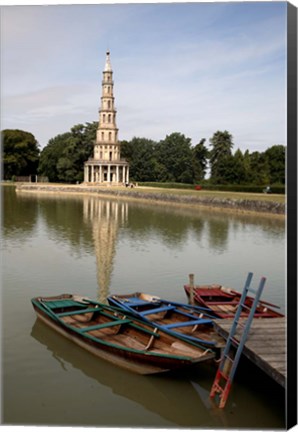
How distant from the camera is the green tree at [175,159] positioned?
2079 inches

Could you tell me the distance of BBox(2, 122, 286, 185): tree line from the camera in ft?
121

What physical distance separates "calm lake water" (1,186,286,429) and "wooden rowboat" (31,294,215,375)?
19cm

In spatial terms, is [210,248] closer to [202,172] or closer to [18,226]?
[18,226]

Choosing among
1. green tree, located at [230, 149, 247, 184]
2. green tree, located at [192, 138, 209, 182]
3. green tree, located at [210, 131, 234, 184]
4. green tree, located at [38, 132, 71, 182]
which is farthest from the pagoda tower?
green tree, located at [230, 149, 247, 184]

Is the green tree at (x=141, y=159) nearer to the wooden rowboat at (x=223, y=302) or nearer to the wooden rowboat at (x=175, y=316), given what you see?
the wooden rowboat at (x=223, y=302)

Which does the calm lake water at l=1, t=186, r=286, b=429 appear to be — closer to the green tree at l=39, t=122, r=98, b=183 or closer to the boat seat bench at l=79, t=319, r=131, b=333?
the boat seat bench at l=79, t=319, r=131, b=333

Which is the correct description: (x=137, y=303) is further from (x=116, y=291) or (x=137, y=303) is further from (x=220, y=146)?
(x=220, y=146)

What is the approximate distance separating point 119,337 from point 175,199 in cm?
3064

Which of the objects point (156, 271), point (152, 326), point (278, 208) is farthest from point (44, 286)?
point (278, 208)

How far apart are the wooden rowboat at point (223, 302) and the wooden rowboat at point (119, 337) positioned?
149 centimetres

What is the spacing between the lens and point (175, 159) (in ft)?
180

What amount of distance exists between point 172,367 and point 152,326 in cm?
92

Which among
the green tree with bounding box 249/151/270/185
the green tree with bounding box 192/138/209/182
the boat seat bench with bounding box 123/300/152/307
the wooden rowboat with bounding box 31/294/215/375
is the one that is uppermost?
the green tree with bounding box 192/138/209/182

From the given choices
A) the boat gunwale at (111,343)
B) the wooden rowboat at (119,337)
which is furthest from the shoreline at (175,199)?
the boat gunwale at (111,343)
